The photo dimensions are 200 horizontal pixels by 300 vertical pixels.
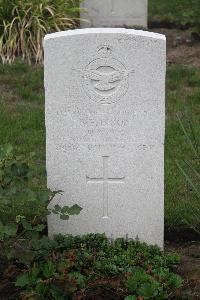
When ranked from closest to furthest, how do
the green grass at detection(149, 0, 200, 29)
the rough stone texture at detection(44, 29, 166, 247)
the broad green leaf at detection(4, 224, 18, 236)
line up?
the broad green leaf at detection(4, 224, 18, 236)
the rough stone texture at detection(44, 29, 166, 247)
the green grass at detection(149, 0, 200, 29)

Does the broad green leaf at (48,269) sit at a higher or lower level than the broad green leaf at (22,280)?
higher

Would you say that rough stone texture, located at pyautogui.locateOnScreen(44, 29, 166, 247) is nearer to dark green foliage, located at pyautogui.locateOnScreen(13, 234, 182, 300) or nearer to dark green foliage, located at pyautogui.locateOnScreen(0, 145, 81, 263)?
dark green foliage, located at pyautogui.locateOnScreen(13, 234, 182, 300)

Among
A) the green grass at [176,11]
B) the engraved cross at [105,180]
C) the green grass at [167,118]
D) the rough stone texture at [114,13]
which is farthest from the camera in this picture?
→ the green grass at [176,11]

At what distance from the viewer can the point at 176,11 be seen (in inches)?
456

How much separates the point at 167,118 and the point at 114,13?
3384mm

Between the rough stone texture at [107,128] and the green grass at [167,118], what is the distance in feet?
1.50

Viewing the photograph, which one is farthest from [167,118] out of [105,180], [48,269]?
[48,269]

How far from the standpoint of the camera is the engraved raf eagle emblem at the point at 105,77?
4.86 meters

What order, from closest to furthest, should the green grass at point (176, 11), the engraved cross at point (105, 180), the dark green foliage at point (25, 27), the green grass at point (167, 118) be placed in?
the engraved cross at point (105, 180) < the green grass at point (167, 118) < the dark green foliage at point (25, 27) < the green grass at point (176, 11)

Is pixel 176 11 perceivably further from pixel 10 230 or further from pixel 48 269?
pixel 10 230

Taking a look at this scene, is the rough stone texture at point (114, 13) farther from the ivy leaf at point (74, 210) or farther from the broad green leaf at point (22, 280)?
the broad green leaf at point (22, 280)

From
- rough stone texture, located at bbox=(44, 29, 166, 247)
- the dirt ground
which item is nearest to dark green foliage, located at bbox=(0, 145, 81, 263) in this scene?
rough stone texture, located at bbox=(44, 29, 166, 247)

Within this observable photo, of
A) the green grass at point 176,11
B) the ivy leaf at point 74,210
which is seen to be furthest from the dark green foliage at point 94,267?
the green grass at point 176,11

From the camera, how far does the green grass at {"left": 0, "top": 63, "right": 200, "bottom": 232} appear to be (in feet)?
19.1
